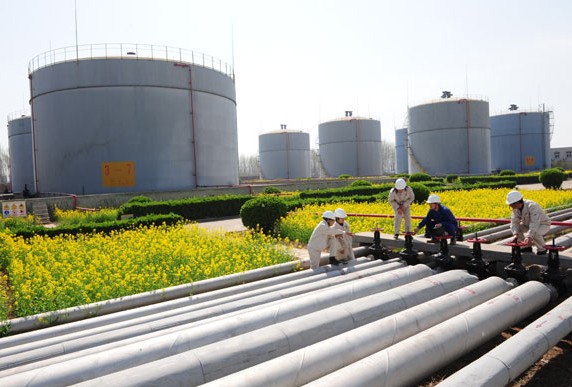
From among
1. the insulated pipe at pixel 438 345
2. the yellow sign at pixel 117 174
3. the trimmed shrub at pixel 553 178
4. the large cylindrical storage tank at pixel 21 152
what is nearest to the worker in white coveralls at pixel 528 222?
the insulated pipe at pixel 438 345

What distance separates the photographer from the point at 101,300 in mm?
6574

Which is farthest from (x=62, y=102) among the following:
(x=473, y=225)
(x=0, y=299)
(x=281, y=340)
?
(x=281, y=340)

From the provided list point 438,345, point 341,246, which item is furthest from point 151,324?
point 341,246

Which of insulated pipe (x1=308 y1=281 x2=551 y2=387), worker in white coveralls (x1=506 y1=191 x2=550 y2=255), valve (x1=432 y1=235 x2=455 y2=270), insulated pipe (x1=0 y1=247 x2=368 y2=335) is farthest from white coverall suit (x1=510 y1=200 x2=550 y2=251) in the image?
insulated pipe (x1=0 y1=247 x2=368 y2=335)

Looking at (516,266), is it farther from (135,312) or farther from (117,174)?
(117,174)

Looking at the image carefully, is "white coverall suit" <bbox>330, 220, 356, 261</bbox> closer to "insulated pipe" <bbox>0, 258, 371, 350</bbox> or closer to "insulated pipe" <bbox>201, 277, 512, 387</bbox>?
"insulated pipe" <bbox>0, 258, 371, 350</bbox>

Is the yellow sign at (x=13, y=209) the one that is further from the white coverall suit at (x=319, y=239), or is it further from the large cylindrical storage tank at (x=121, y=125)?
the white coverall suit at (x=319, y=239)

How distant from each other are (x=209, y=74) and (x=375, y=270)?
2183 cm

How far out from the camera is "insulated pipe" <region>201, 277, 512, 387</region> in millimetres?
3467

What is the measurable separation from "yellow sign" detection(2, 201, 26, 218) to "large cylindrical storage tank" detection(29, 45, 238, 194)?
5811 mm

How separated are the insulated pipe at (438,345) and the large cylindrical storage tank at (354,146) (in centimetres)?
4604

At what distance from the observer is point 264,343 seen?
13.6ft

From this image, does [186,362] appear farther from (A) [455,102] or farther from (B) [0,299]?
(A) [455,102]

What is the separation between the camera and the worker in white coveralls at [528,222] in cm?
640
